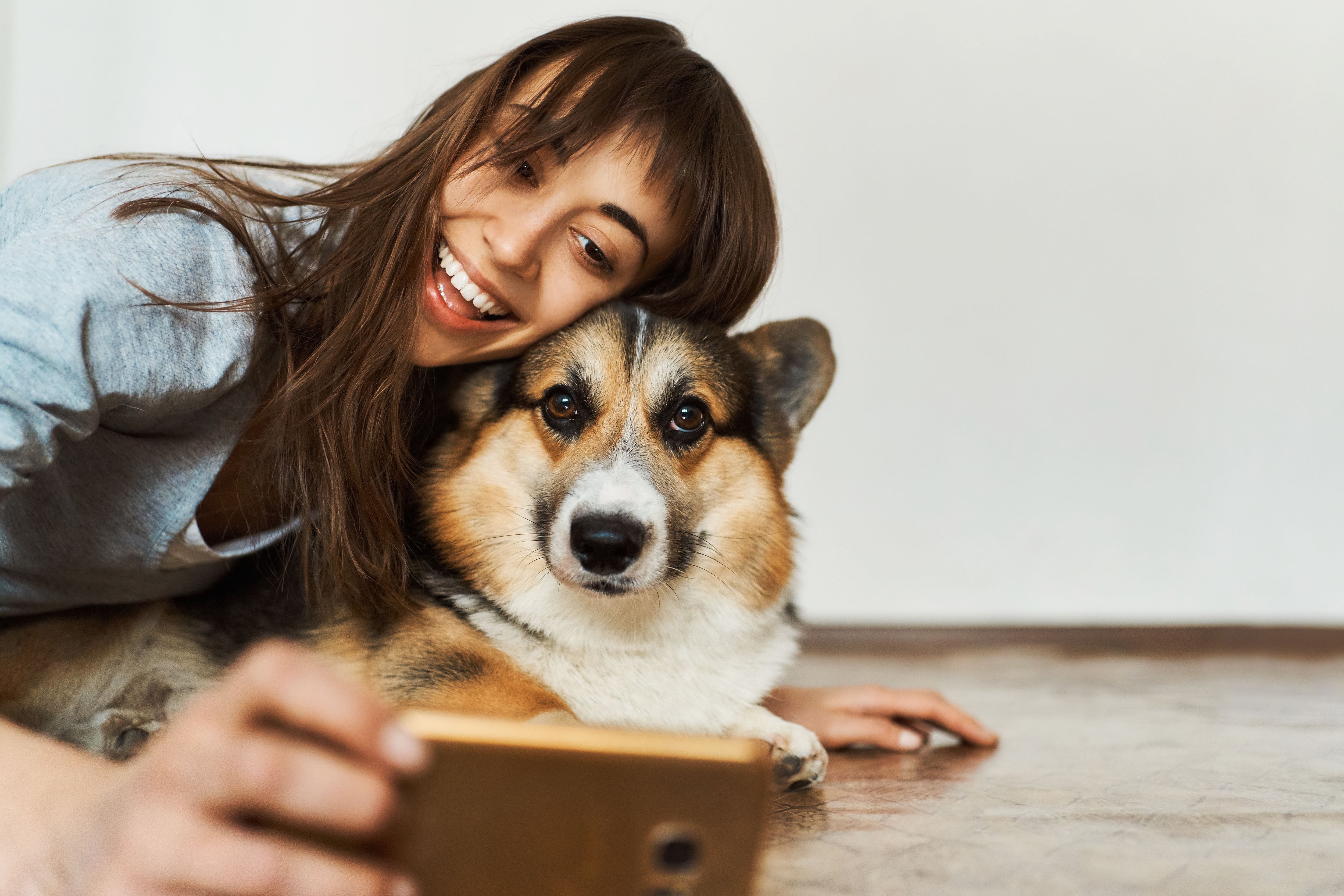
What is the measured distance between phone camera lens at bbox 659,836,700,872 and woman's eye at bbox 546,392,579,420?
1.31 meters

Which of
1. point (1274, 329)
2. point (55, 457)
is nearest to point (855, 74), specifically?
point (1274, 329)

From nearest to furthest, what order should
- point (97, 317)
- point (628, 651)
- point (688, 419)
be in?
1. point (97, 317)
2. point (628, 651)
3. point (688, 419)

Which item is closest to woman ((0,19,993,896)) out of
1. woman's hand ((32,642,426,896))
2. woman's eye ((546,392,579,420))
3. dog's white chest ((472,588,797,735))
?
woman's eye ((546,392,579,420))

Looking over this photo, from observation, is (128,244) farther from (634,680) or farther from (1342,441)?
(1342,441)

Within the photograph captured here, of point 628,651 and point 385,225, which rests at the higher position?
point 385,225

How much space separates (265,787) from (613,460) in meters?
1.20

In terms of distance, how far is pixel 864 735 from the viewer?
2229 millimetres

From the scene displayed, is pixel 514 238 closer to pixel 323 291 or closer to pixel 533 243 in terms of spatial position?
pixel 533 243

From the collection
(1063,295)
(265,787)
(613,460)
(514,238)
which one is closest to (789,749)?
(613,460)

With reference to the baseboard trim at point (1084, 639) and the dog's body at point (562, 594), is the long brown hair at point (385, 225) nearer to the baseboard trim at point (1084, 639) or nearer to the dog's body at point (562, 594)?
the dog's body at point (562, 594)

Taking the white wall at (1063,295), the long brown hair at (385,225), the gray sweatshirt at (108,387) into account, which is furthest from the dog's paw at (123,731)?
the white wall at (1063,295)

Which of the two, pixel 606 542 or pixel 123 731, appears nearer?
pixel 606 542

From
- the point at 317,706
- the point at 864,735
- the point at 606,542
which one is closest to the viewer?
the point at 317,706

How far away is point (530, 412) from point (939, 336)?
2428 mm
